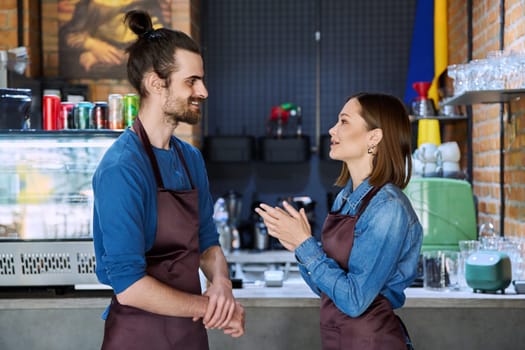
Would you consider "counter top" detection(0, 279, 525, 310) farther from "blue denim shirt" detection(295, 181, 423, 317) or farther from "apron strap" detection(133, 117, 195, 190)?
"apron strap" detection(133, 117, 195, 190)

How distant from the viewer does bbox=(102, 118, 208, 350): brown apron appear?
67.7 inches

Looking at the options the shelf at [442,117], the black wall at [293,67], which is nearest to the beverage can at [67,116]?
the shelf at [442,117]

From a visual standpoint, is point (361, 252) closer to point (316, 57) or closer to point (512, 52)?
point (512, 52)

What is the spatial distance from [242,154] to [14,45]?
1752 mm

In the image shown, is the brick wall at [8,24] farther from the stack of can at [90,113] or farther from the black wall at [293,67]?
the stack of can at [90,113]

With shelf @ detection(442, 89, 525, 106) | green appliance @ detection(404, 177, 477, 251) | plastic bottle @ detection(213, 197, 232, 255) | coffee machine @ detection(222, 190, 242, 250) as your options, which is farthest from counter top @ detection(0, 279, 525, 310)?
coffee machine @ detection(222, 190, 242, 250)

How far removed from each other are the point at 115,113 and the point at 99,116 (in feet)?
0.21

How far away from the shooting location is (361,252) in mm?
1802

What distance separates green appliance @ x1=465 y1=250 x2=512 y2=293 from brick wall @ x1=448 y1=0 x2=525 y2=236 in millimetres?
692

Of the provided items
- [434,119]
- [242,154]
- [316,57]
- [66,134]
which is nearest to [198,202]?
[66,134]

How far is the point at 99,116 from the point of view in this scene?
2.73 m

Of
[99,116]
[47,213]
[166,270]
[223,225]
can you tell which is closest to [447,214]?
[223,225]

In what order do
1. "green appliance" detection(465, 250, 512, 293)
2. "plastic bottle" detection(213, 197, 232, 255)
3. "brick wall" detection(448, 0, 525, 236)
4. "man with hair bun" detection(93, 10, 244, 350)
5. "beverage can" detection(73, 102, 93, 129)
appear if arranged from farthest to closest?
"plastic bottle" detection(213, 197, 232, 255) < "brick wall" detection(448, 0, 525, 236) < "beverage can" detection(73, 102, 93, 129) < "green appliance" detection(465, 250, 512, 293) < "man with hair bun" detection(93, 10, 244, 350)

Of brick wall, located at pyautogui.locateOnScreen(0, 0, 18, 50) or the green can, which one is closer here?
the green can
